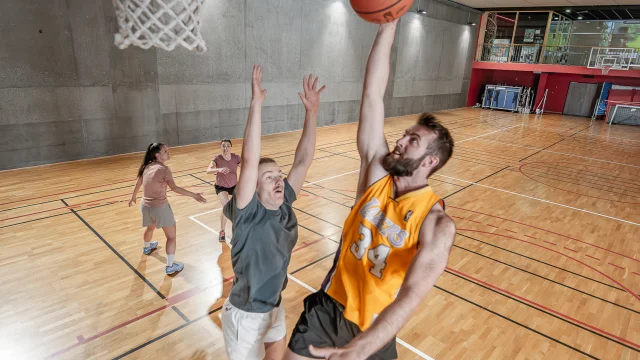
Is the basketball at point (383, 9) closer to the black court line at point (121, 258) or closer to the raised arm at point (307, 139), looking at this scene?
the raised arm at point (307, 139)

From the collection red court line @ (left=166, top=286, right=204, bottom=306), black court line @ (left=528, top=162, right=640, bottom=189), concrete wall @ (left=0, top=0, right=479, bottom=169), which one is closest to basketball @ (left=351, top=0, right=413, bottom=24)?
red court line @ (left=166, top=286, right=204, bottom=306)

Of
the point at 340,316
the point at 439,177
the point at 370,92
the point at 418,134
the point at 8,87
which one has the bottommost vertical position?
the point at 439,177

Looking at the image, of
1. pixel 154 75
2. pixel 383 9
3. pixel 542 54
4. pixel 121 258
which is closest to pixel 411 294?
pixel 383 9

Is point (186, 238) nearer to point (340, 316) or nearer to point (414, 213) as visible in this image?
point (340, 316)

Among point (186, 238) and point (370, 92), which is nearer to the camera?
point (370, 92)

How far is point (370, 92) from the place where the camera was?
2193 mm

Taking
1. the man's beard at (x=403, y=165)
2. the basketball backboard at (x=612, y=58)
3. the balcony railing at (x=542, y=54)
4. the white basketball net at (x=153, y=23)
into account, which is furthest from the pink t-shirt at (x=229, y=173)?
the balcony railing at (x=542, y=54)

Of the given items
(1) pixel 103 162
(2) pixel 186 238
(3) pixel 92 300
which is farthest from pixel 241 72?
(3) pixel 92 300

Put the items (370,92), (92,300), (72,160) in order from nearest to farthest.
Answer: (370,92) < (92,300) < (72,160)

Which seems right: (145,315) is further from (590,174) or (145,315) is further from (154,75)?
(590,174)

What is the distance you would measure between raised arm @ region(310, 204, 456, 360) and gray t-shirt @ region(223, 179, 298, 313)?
742mm

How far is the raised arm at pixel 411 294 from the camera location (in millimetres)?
1462

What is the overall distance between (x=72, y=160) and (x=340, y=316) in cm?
847

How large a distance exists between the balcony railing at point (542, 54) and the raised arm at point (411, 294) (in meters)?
22.0
